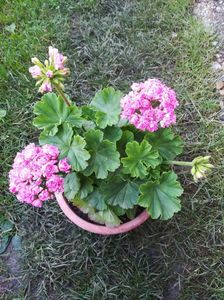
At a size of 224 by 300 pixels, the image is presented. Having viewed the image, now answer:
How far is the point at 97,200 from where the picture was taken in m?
1.74

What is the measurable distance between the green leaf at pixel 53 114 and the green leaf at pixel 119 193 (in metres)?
0.25

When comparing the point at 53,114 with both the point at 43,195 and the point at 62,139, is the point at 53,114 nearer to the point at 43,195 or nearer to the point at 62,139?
the point at 62,139

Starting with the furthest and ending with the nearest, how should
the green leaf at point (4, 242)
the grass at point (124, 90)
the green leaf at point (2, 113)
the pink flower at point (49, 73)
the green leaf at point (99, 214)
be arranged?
the green leaf at point (2, 113) < the green leaf at point (4, 242) < the grass at point (124, 90) < the green leaf at point (99, 214) < the pink flower at point (49, 73)

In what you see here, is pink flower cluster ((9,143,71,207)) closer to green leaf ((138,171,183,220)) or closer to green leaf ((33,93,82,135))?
green leaf ((33,93,82,135))

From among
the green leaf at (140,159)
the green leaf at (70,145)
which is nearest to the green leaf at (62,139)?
the green leaf at (70,145)

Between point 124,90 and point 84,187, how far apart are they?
2.84 feet

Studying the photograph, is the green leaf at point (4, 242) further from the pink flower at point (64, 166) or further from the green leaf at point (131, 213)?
the pink flower at point (64, 166)

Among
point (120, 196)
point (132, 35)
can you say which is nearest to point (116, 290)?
point (120, 196)

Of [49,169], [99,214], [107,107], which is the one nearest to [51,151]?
[49,169]

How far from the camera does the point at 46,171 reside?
1.47 meters

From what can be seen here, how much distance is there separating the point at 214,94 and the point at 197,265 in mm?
901

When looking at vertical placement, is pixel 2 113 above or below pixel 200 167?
below

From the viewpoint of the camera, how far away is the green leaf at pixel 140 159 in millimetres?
1576

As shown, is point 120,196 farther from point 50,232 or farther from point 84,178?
point 50,232
